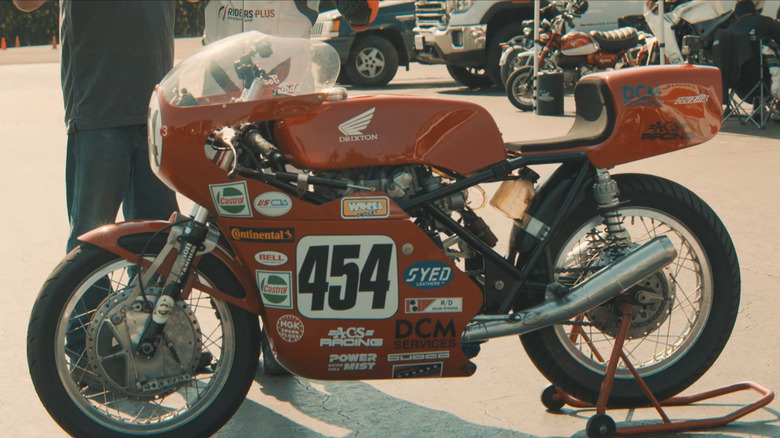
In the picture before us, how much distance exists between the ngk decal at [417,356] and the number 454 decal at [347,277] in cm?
16

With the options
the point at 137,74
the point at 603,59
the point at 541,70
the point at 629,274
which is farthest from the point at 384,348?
the point at 603,59

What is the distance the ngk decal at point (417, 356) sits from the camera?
3615 millimetres

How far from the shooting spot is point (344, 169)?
11.6 feet

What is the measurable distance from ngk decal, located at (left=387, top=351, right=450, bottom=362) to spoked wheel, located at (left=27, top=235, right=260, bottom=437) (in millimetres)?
481

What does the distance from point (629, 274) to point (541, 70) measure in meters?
9.23

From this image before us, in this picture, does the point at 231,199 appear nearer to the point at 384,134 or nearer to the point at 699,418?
the point at 384,134

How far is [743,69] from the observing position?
1098cm

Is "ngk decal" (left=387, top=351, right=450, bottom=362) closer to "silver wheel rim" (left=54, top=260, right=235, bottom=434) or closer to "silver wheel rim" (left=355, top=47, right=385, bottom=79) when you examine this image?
"silver wheel rim" (left=54, top=260, right=235, bottom=434)

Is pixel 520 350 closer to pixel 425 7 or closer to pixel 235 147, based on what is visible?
pixel 235 147

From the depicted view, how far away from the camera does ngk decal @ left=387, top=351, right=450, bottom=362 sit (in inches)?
142

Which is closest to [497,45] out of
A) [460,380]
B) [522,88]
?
[522,88]

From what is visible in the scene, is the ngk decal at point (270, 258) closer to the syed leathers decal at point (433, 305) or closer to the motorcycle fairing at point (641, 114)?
the syed leathers decal at point (433, 305)

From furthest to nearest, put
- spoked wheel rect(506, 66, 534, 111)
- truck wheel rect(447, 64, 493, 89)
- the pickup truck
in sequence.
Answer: the pickup truck → truck wheel rect(447, 64, 493, 89) → spoked wheel rect(506, 66, 534, 111)

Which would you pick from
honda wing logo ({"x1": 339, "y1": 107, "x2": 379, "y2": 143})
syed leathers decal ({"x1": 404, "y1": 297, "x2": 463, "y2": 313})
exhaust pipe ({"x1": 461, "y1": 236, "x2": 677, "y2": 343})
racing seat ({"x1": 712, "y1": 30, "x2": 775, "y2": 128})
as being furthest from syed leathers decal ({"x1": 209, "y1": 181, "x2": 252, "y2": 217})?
racing seat ({"x1": 712, "y1": 30, "x2": 775, "y2": 128})
